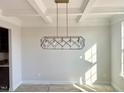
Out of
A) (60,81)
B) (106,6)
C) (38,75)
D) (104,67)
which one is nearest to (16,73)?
(38,75)

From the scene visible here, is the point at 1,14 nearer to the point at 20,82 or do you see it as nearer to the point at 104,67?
the point at 20,82

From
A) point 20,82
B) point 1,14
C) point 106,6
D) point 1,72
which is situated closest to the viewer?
point 106,6

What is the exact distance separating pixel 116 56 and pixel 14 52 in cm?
373

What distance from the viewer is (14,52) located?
7098mm

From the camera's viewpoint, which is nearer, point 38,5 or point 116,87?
point 38,5

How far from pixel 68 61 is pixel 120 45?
8.17ft

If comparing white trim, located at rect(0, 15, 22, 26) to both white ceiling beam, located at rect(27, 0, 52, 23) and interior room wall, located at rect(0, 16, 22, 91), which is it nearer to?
interior room wall, located at rect(0, 16, 22, 91)

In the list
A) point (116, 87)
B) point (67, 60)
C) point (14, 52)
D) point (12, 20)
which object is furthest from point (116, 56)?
point (12, 20)

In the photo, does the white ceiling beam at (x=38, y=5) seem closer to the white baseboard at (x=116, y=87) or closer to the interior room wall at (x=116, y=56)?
the interior room wall at (x=116, y=56)

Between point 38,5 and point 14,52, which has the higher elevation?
point 38,5

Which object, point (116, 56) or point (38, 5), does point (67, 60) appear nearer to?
point (116, 56)

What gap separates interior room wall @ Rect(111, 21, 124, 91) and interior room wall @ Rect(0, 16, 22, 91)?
371 cm

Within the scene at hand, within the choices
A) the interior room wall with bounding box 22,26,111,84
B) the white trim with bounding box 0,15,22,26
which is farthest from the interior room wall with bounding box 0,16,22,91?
the interior room wall with bounding box 22,26,111,84

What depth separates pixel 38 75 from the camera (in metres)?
8.28
